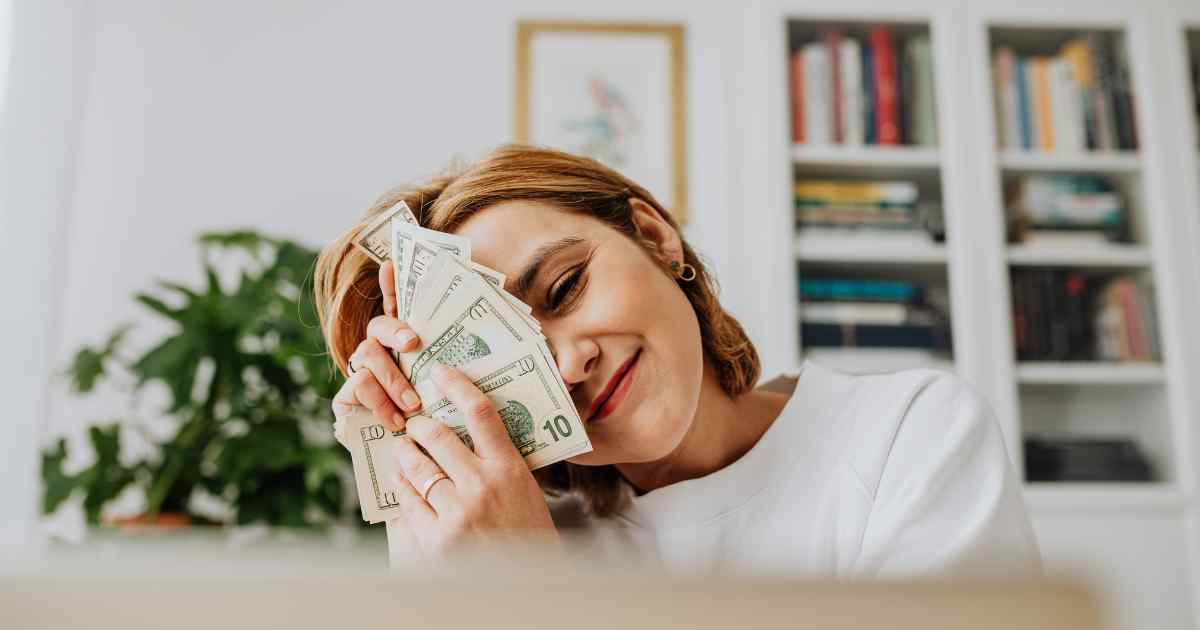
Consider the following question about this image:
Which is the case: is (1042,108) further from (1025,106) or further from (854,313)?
(854,313)

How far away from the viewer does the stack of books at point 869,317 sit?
2346mm

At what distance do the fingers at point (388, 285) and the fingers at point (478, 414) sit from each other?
0.14m

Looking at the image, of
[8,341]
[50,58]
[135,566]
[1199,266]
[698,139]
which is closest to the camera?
[135,566]

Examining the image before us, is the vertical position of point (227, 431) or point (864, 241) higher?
point (864, 241)

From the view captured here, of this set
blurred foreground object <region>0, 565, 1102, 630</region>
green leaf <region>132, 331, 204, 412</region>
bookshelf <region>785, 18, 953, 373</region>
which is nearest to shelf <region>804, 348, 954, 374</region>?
bookshelf <region>785, 18, 953, 373</region>

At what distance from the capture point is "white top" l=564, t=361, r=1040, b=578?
84cm

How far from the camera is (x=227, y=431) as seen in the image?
223cm

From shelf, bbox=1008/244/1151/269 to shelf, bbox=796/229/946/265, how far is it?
0.79 feet

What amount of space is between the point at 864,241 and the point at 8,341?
7.96 ft

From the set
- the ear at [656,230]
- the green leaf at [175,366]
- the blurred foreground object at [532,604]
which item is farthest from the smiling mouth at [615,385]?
the green leaf at [175,366]

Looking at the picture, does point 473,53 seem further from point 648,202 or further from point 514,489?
point 514,489

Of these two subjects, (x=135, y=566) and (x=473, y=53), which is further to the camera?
(x=473, y=53)

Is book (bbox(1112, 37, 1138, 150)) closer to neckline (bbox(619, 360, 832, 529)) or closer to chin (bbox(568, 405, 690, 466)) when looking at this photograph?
neckline (bbox(619, 360, 832, 529))

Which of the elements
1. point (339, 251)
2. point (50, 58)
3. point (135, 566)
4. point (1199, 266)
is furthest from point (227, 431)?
point (1199, 266)
